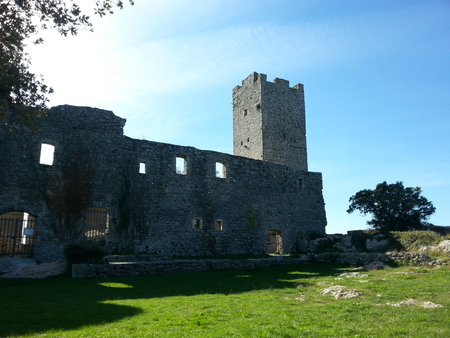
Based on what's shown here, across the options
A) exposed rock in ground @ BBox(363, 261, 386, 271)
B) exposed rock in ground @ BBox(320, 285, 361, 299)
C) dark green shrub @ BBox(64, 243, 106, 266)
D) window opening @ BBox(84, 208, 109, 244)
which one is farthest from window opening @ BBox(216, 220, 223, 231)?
exposed rock in ground @ BBox(320, 285, 361, 299)

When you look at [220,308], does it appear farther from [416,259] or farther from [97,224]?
[97,224]

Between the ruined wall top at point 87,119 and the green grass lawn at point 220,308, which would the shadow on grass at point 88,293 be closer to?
the green grass lawn at point 220,308

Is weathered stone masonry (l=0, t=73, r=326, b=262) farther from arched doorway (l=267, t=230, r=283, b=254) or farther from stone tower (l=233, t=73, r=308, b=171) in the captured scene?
stone tower (l=233, t=73, r=308, b=171)

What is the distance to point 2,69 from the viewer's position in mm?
10141

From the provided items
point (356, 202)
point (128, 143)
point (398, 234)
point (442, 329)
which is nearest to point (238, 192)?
point (128, 143)

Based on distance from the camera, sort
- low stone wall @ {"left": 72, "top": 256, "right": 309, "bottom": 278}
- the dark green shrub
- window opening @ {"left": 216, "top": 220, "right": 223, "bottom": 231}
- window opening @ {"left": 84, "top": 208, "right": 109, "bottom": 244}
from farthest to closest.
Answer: window opening @ {"left": 216, "top": 220, "right": 223, "bottom": 231} < window opening @ {"left": 84, "top": 208, "right": 109, "bottom": 244} < the dark green shrub < low stone wall @ {"left": 72, "top": 256, "right": 309, "bottom": 278}

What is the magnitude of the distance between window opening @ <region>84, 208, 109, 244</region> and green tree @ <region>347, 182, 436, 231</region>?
2299 centimetres

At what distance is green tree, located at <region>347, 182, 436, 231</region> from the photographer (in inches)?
1244

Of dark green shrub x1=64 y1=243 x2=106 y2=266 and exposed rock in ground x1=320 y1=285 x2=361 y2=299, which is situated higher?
dark green shrub x1=64 y1=243 x2=106 y2=266

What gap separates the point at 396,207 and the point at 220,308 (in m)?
28.4

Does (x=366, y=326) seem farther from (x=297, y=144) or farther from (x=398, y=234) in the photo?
(x=297, y=144)

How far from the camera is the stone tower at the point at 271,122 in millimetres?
30406

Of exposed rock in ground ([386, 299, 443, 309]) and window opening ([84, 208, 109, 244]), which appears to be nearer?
exposed rock in ground ([386, 299, 443, 309])

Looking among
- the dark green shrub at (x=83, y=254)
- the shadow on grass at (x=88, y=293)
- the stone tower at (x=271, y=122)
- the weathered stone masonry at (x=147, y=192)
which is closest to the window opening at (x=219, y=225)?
the weathered stone masonry at (x=147, y=192)
